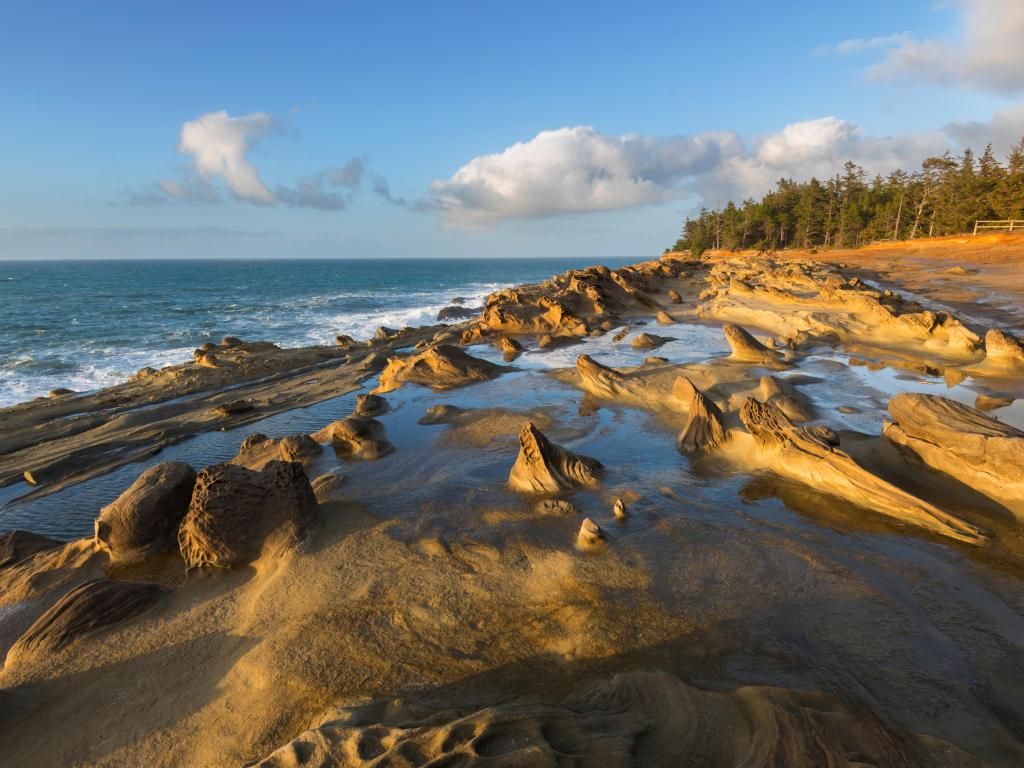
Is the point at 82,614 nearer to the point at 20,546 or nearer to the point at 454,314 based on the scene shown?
the point at 20,546

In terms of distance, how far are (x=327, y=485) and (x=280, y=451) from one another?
1854 millimetres

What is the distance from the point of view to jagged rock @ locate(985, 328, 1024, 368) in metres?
10.3

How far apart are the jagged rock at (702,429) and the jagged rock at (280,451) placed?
6185mm

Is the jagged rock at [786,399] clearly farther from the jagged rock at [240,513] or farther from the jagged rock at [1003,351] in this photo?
the jagged rock at [240,513]

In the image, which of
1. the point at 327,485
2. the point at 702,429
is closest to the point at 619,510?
the point at 702,429

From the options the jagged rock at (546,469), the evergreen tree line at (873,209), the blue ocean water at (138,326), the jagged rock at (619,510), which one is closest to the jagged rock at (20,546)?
the jagged rock at (546,469)

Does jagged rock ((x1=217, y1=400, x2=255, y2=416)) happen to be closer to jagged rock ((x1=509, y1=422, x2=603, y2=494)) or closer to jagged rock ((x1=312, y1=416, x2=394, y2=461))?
jagged rock ((x1=312, y1=416, x2=394, y2=461))

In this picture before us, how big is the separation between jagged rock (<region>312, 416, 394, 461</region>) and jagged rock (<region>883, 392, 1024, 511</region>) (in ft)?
25.1

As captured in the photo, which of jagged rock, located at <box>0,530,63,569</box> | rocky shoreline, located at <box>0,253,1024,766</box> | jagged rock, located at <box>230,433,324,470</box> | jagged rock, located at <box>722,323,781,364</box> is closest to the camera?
rocky shoreline, located at <box>0,253,1024,766</box>

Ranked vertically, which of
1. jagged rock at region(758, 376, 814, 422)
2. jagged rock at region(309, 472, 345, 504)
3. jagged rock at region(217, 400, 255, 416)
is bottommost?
jagged rock at region(217, 400, 255, 416)

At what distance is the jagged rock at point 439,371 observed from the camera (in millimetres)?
12773

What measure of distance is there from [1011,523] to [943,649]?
2718 millimetres

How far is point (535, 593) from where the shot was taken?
435cm

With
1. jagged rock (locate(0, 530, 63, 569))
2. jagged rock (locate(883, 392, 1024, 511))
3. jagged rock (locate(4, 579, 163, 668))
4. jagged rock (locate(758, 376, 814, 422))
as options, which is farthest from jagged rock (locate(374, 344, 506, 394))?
jagged rock (locate(883, 392, 1024, 511))
